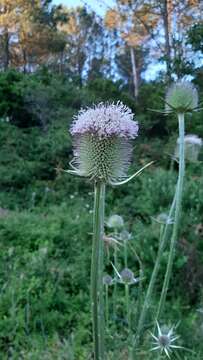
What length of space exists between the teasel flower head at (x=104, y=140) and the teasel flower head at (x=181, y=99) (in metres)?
0.45

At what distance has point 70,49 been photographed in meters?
28.3

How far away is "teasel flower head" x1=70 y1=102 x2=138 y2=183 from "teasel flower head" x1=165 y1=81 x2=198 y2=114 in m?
0.45

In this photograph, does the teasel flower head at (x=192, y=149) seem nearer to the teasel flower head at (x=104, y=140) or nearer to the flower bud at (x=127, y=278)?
the flower bud at (x=127, y=278)

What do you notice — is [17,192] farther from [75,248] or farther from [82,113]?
[82,113]

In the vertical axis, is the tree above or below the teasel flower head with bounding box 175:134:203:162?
above

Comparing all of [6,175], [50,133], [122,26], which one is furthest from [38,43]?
[6,175]

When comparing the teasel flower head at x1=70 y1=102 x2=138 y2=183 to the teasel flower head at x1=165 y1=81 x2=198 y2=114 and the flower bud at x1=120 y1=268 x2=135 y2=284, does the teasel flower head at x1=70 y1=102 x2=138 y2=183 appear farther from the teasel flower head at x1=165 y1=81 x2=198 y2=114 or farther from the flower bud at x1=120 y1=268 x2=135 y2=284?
the flower bud at x1=120 y1=268 x2=135 y2=284

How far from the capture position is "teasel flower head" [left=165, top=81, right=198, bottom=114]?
208 centimetres

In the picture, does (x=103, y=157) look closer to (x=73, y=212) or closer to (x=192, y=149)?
(x=192, y=149)

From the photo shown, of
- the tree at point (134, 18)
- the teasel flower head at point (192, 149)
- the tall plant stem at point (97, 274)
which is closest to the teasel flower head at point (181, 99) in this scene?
the teasel flower head at point (192, 149)

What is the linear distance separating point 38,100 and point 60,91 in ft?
3.08

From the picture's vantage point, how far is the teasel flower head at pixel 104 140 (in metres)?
1.59

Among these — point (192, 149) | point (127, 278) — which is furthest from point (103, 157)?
point (192, 149)

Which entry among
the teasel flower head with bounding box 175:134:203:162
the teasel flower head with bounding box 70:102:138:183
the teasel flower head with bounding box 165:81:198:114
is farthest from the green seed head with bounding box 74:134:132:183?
the teasel flower head with bounding box 175:134:203:162
